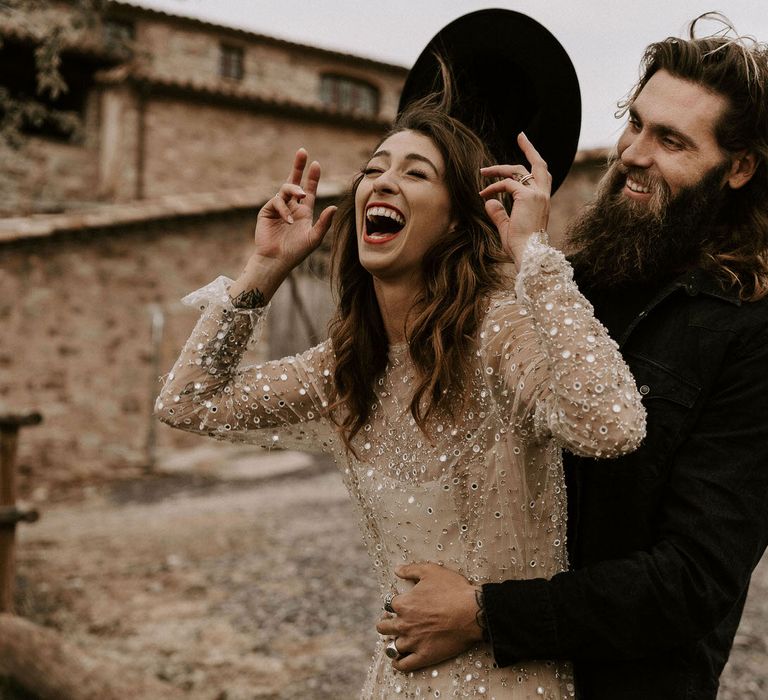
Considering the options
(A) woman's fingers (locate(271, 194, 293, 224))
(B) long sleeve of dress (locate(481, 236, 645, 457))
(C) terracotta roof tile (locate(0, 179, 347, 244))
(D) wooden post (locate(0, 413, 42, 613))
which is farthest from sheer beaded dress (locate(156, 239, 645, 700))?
(C) terracotta roof tile (locate(0, 179, 347, 244))

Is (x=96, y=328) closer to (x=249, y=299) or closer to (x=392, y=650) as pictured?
(x=249, y=299)

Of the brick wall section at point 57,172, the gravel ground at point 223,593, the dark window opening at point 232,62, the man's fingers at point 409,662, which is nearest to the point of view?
the man's fingers at point 409,662

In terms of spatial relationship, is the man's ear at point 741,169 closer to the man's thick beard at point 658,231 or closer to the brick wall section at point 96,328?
the man's thick beard at point 658,231

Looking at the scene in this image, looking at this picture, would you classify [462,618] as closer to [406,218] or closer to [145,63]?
[406,218]

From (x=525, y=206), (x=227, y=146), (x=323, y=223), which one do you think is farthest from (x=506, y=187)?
(x=227, y=146)

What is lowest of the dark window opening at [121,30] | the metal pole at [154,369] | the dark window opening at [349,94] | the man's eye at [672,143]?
the metal pole at [154,369]

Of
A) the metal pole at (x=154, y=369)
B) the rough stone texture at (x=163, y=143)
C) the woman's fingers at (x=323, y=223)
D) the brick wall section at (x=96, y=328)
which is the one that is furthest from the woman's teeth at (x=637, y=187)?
the rough stone texture at (x=163, y=143)

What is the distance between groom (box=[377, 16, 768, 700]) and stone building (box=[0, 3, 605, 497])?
474 cm

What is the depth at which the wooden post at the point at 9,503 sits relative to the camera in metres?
4.52

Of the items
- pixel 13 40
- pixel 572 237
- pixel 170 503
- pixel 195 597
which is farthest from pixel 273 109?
pixel 572 237

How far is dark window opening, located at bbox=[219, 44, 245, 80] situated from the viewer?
18594 mm

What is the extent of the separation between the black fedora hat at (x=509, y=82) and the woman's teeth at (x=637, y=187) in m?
0.16

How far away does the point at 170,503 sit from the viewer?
8.45 metres

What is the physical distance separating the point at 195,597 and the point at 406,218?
4684mm
